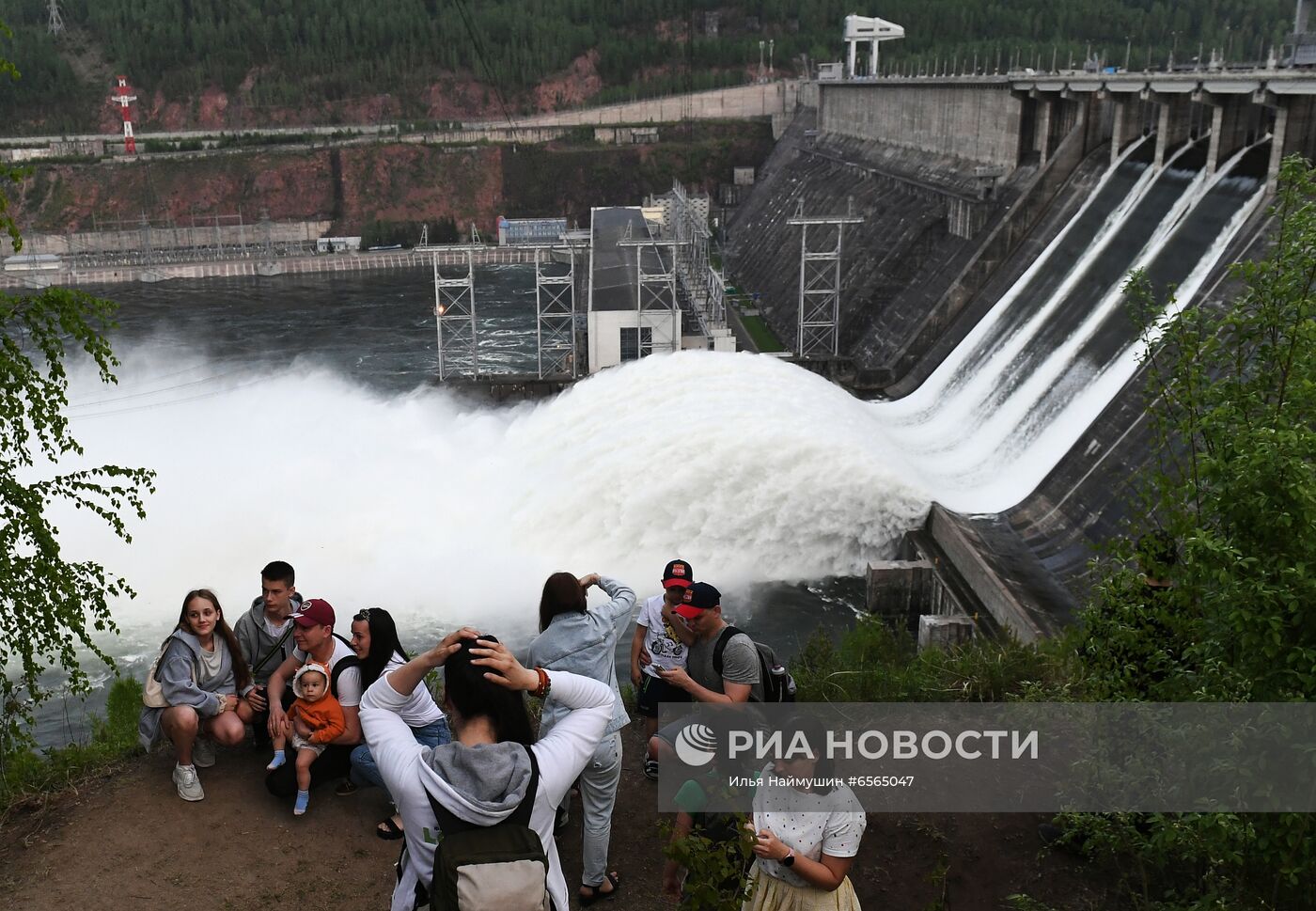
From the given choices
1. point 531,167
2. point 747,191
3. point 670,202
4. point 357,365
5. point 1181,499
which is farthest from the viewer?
point 531,167

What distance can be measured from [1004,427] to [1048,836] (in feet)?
45.5

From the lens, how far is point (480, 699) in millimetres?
4188

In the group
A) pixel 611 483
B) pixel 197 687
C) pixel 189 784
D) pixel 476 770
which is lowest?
pixel 611 483

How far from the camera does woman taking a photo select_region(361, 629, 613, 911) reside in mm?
4066

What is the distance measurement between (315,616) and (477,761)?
10.2ft

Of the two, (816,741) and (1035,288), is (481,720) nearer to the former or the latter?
(816,741)

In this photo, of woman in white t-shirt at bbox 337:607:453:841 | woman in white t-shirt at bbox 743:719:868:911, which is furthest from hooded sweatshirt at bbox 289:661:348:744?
woman in white t-shirt at bbox 743:719:868:911

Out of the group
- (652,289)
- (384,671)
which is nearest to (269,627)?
(384,671)

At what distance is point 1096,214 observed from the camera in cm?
2375

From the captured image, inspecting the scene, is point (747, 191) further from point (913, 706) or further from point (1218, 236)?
point (913, 706)

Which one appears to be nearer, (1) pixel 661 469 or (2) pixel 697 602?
(2) pixel 697 602

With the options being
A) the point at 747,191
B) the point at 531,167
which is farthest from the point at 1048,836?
the point at 531,167

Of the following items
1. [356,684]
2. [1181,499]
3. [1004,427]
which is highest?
[1181,499]

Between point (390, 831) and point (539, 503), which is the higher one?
point (390, 831)
